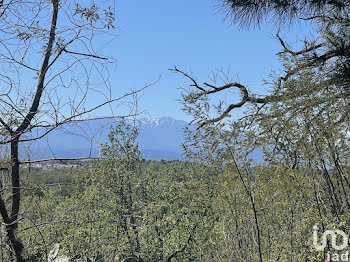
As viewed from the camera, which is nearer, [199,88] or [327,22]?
[327,22]

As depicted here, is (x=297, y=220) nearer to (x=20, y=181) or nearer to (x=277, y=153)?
(x=277, y=153)

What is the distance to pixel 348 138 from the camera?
266cm

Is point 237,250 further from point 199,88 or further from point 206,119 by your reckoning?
point 199,88

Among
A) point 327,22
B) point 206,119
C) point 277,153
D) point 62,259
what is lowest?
point 62,259

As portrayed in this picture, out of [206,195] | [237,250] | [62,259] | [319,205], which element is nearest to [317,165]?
[319,205]

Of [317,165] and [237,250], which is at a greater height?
[317,165]

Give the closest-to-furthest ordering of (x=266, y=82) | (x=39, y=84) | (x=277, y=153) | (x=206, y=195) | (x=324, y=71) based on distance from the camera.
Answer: (x=39, y=84), (x=277, y=153), (x=324, y=71), (x=266, y=82), (x=206, y=195)

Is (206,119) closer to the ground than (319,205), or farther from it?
farther from it

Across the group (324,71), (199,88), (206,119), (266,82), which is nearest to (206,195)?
(199,88)

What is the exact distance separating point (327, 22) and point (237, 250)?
9.16 feet

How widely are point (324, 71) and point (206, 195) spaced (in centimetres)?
352

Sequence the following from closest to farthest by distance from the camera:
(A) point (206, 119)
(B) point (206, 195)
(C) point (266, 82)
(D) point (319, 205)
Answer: (D) point (319, 205)
(A) point (206, 119)
(C) point (266, 82)
(B) point (206, 195)

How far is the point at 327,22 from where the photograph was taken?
392 cm

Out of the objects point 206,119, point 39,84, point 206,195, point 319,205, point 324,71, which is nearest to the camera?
point 39,84
